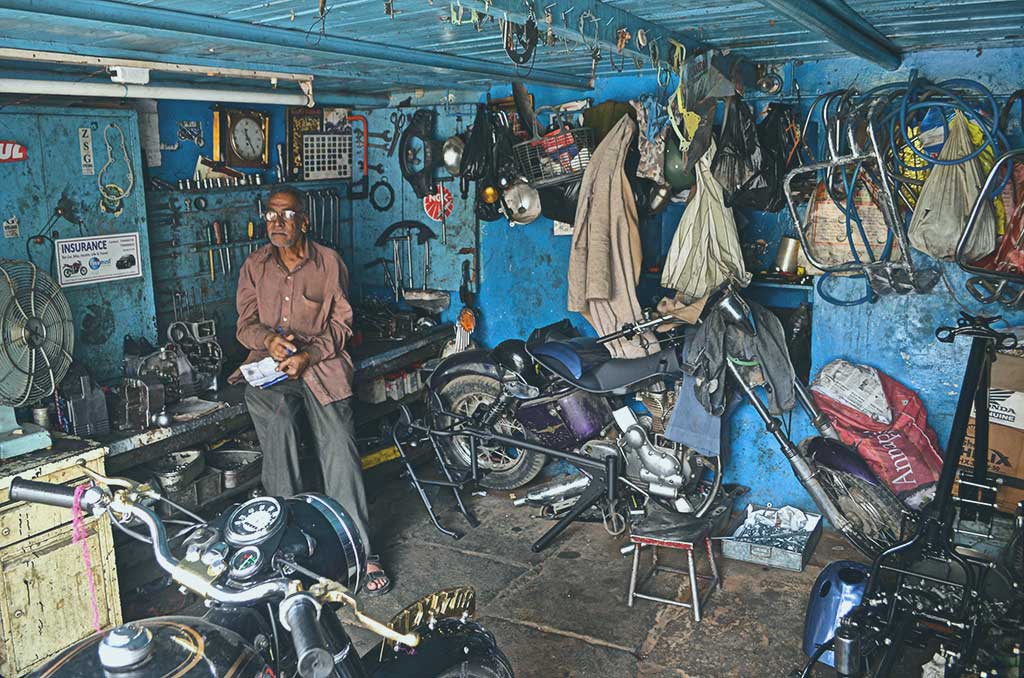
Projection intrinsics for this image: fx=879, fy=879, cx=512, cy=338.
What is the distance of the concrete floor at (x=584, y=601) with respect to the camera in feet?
12.6

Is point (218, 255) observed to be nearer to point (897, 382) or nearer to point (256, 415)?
point (256, 415)

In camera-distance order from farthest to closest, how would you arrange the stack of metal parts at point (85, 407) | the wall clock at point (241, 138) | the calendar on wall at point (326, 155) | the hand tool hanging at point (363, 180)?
the hand tool hanging at point (363, 180) < the calendar on wall at point (326, 155) < the wall clock at point (241, 138) < the stack of metal parts at point (85, 407)

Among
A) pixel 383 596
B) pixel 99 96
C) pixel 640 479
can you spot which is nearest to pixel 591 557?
pixel 640 479

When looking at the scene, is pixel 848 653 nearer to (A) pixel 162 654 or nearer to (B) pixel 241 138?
(A) pixel 162 654

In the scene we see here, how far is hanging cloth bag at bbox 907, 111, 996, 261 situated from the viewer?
407cm

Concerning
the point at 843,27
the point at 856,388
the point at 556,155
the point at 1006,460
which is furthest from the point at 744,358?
the point at 843,27

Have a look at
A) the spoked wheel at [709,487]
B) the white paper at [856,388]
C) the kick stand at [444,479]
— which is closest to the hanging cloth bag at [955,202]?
the white paper at [856,388]

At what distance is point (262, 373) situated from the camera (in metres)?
4.54

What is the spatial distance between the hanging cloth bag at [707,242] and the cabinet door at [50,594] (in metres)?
3.21

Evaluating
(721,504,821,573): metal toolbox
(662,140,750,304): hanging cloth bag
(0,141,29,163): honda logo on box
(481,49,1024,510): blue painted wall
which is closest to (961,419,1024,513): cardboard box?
(481,49,1024,510): blue painted wall

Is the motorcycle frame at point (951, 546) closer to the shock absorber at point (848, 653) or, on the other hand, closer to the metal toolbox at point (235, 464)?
the shock absorber at point (848, 653)

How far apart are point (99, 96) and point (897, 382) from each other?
443cm

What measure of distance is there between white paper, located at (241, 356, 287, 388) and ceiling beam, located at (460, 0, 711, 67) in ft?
7.28

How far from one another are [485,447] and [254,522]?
12.1 feet
